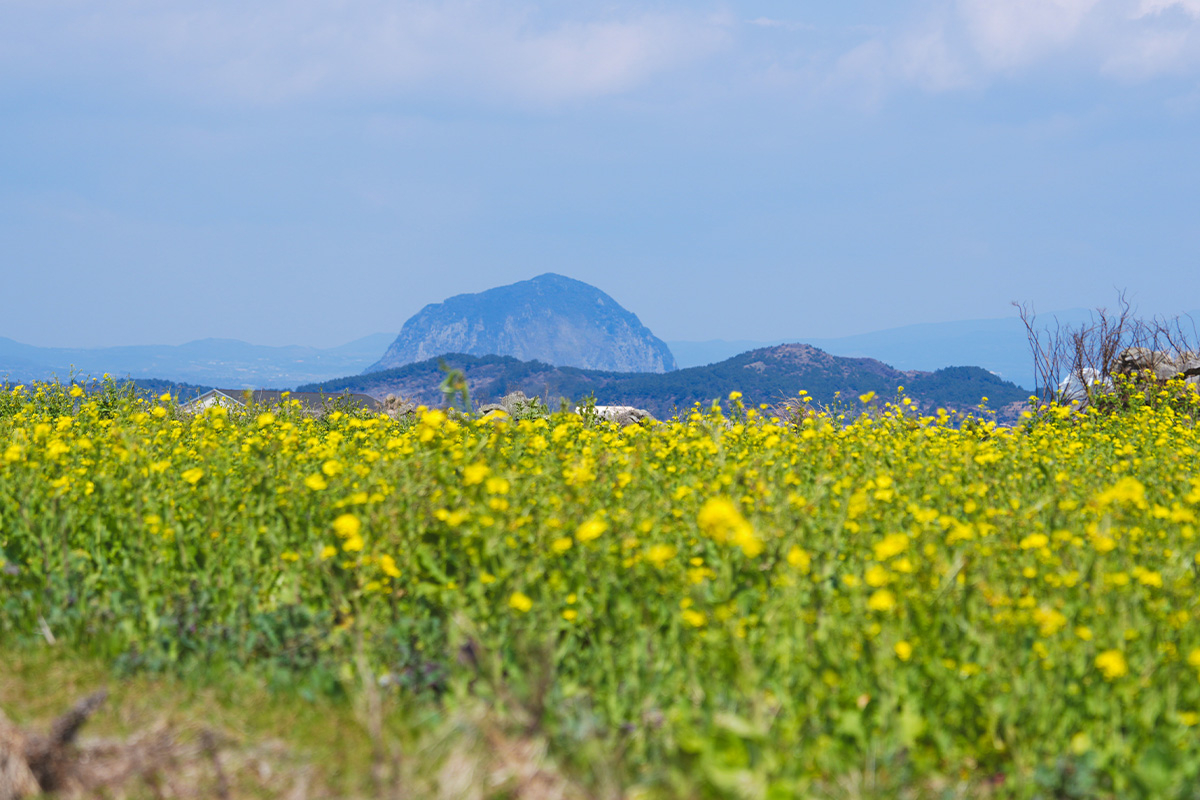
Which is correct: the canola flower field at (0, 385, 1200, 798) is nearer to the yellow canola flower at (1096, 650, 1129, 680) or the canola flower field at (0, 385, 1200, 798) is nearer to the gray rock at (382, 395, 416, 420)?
the yellow canola flower at (1096, 650, 1129, 680)

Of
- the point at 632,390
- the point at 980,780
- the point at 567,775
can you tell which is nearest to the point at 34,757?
the point at 567,775

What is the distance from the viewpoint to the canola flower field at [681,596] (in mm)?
3137

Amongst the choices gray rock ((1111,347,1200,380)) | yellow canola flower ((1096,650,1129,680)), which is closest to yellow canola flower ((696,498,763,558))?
yellow canola flower ((1096,650,1129,680))

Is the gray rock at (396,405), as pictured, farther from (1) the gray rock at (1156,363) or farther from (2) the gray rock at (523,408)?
(1) the gray rock at (1156,363)

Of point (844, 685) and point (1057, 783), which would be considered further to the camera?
point (844, 685)

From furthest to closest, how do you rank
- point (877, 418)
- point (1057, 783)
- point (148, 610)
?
point (877, 418)
point (148, 610)
point (1057, 783)

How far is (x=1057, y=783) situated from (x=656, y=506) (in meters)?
2.62

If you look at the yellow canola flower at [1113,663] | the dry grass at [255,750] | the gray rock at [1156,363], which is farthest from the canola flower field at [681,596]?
the gray rock at [1156,363]

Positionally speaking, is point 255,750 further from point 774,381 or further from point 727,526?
point 774,381

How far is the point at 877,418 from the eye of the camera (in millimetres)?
9539

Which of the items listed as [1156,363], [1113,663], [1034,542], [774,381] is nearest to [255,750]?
[1113,663]

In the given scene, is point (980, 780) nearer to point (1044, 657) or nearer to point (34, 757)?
point (1044, 657)

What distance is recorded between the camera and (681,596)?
3.96m

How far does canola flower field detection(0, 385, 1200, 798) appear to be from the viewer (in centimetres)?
314
